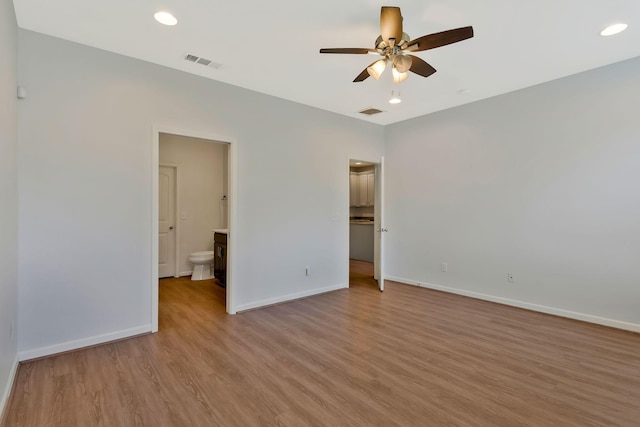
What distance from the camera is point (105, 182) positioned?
3021 millimetres

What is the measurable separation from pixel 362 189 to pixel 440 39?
6291 mm

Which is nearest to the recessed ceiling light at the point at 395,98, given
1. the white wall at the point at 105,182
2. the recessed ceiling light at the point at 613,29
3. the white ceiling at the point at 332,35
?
the white ceiling at the point at 332,35

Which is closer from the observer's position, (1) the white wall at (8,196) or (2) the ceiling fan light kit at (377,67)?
(1) the white wall at (8,196)

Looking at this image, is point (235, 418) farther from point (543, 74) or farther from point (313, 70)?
point (543, 74)

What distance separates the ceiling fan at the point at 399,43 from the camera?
2230mm

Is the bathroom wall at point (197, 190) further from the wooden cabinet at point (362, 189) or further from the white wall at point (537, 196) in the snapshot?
the wooden cabinet at point (362, 189)

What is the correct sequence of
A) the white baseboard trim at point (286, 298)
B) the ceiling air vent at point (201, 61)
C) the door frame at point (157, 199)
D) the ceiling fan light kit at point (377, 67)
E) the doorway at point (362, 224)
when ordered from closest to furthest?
the ceiling fan light kit at point (377, 67) < the ceiling air vent at point (201, 61) < the door frame at point (157, 199) < the white baseboard trim at point (286, 298) < the doorway at point (362, 224)

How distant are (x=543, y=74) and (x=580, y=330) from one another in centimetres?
285

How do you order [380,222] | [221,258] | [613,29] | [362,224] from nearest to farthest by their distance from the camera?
[613,29] → [221,258] → [380,222] → [362,224]

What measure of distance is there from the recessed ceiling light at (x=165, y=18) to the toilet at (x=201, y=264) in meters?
→ 3.90

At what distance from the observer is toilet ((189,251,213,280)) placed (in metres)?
5.62

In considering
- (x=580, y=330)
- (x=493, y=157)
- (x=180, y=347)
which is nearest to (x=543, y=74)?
(x=493, y=157)

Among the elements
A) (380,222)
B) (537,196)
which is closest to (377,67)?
(537,196)

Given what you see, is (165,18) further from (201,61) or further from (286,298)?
(286,298)
